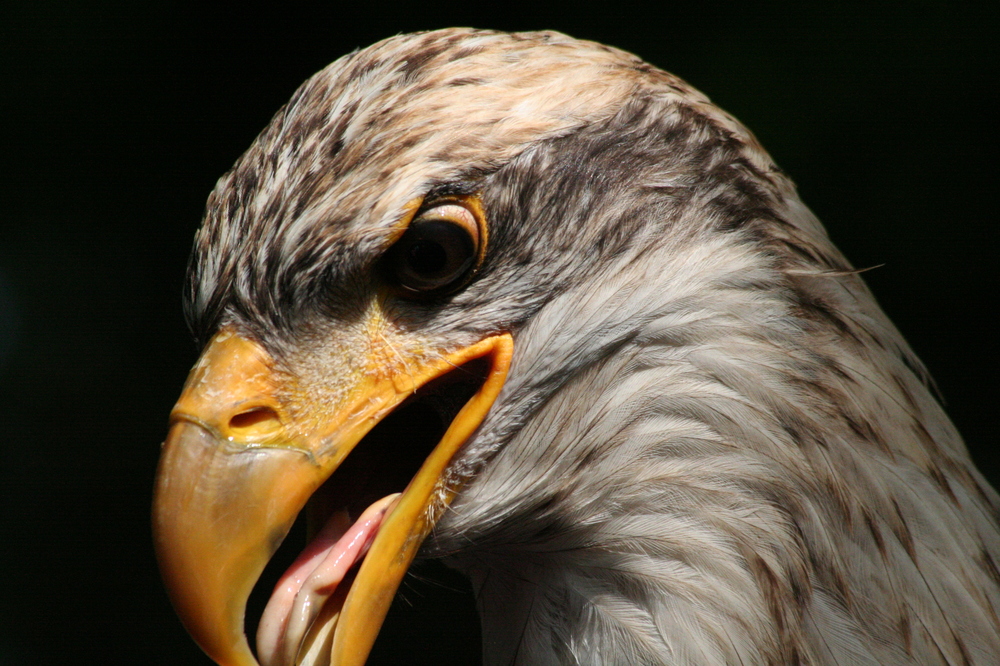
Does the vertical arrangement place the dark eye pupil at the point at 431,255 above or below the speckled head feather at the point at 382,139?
below

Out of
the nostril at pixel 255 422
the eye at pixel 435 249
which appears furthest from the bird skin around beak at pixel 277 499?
the eye at pixel 435 249

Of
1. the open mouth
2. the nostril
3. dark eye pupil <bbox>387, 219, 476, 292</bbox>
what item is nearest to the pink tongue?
the open mouth

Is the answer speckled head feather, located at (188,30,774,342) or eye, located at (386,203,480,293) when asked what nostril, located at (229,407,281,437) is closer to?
speckled head feather, located at (188,30,774,342)

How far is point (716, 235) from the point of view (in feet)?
4.45

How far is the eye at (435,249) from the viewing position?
127 centimetres

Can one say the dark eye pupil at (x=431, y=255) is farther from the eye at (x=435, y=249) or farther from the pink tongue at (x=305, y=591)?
the pink tongue at (x=305, y=591)

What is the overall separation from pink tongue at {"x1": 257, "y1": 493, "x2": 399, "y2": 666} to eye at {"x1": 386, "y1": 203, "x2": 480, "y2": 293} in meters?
0.32

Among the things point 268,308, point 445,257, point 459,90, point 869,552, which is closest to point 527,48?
point 459,90

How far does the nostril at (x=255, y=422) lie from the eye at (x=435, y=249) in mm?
266

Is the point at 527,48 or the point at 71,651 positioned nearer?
the point at 527,48

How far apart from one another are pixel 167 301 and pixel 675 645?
2935 millimetres

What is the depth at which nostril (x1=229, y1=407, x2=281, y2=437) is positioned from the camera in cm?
126

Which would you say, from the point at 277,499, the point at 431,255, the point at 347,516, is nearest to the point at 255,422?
the point at 277,499

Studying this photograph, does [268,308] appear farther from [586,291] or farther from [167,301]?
[167,301]
